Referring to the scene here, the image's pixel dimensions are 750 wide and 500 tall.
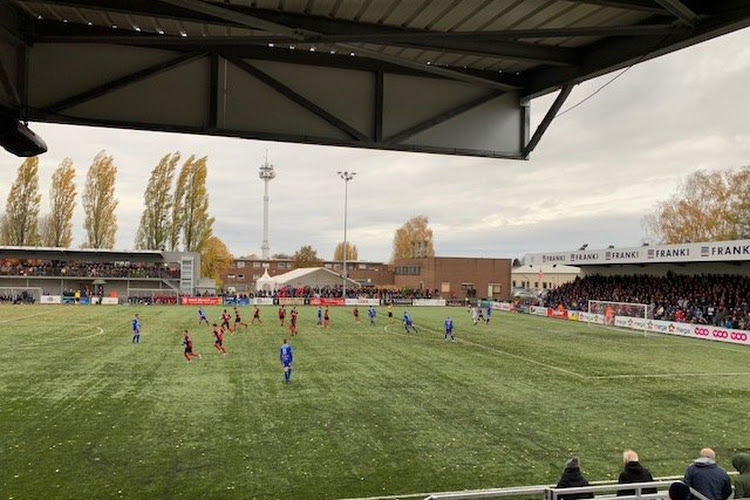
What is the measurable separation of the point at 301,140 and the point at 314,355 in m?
19.5

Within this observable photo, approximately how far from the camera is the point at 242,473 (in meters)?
10.6

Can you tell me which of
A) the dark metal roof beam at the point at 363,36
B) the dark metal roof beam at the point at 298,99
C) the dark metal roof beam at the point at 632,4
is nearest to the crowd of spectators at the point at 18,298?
the dark metal roof beam at the point at 363,36

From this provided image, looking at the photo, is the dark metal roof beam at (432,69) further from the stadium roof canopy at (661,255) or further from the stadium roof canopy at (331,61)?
the stadium roof canopy at (661,255)

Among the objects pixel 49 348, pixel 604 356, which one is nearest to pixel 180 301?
pixel 49 348

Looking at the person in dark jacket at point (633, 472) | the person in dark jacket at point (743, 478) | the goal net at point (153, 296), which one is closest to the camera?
the person in dark jacket at point (743, 478)

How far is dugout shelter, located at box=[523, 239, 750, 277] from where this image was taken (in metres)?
37.4

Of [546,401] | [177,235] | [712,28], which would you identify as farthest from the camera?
[177,235]

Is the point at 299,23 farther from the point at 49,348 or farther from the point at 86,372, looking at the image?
the point at 49,348

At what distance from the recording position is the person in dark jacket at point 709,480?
638cm

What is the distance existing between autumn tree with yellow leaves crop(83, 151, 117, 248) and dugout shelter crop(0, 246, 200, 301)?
5.10 metres

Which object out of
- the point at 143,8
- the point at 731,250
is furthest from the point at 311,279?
the point at 143,8

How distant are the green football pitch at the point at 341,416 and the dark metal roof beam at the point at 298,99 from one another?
20.1 feet

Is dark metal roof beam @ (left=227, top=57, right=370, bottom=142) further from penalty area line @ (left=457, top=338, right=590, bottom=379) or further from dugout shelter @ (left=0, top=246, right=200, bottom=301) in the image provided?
dugout shelter @ (left=0, top=246, right=200, bottom=301)

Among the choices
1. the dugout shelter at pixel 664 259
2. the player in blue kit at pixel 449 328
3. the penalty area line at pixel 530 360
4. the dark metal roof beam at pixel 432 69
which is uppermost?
the dark metal roof beam at pixel 432 69
